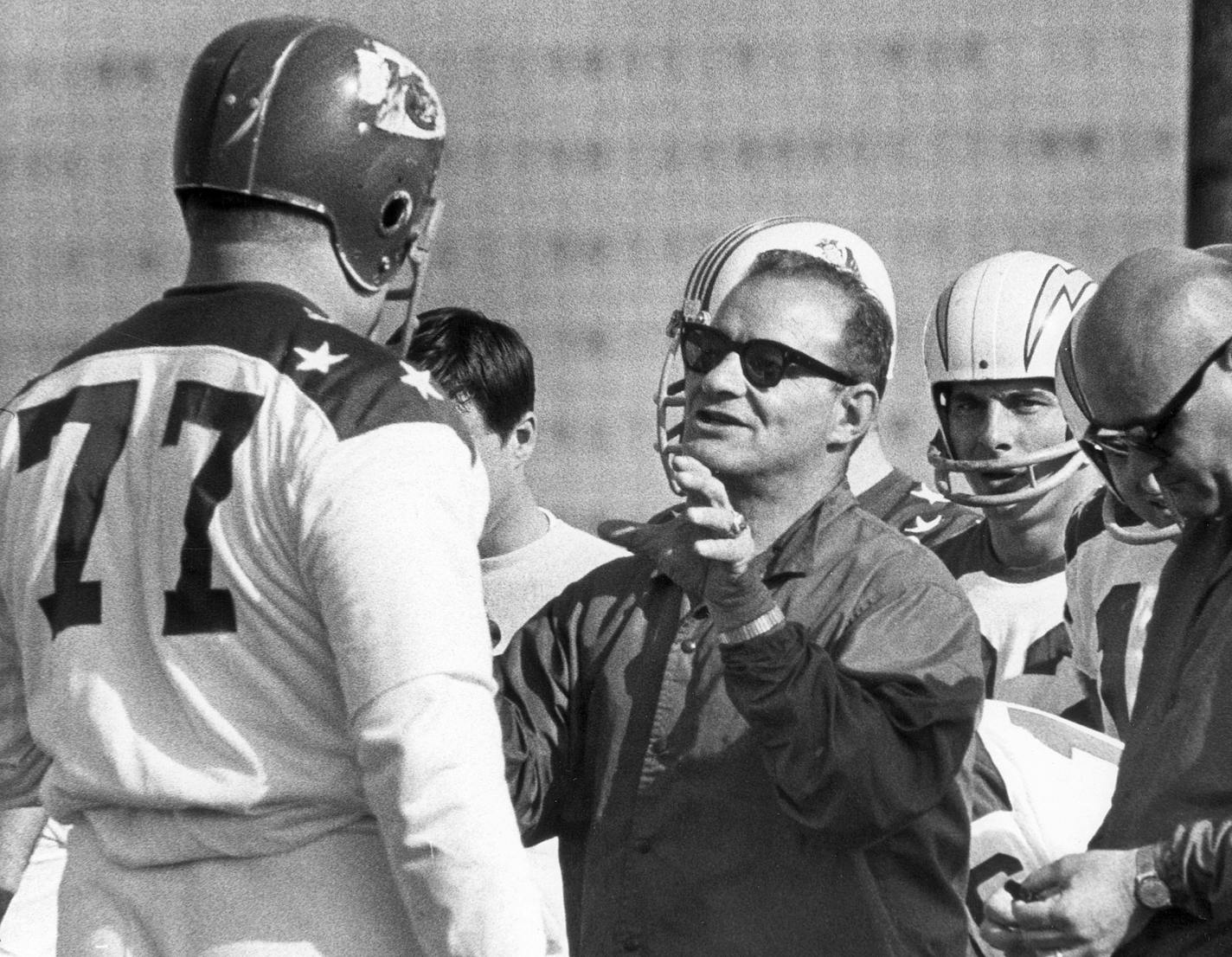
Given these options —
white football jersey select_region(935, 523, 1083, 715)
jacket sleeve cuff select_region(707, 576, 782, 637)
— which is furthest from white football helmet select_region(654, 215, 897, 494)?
jacket sleeve cuff select_region(707, 576, 782, 637)

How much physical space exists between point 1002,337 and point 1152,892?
239 cm

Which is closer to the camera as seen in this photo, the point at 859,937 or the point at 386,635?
the point at 386,635

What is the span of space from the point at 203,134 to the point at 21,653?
24.5 inches

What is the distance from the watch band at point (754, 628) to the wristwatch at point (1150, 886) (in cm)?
60

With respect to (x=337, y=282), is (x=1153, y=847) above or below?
below

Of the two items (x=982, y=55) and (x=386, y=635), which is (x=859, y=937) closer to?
(x=386, y=635)

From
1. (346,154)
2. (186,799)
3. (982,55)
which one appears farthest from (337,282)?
(982,55)

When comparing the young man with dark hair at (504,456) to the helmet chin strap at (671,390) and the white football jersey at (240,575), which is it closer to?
the helmet chin strap at (671,390)

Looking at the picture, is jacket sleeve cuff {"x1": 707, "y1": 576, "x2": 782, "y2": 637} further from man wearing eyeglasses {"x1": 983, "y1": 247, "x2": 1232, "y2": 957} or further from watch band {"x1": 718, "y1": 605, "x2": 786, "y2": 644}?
man wearing eyeglasses {"x1": 983, "y1": 247, "x2": 1232, "y2": 957}

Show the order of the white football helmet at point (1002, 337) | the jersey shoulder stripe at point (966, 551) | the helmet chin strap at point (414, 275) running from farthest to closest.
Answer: the jersey shoulder stripe at point (966, 551) < the white football helmet at point (1002, 337) < the helmet chin strap at point (414, 275)

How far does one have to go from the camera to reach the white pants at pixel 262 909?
2.45 meters

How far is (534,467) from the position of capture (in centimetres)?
655

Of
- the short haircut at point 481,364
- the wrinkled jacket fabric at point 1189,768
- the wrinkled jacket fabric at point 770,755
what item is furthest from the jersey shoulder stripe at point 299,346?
the short haircut at point 481,364

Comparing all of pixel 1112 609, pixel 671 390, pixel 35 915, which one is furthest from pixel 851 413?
pixel 35 915
